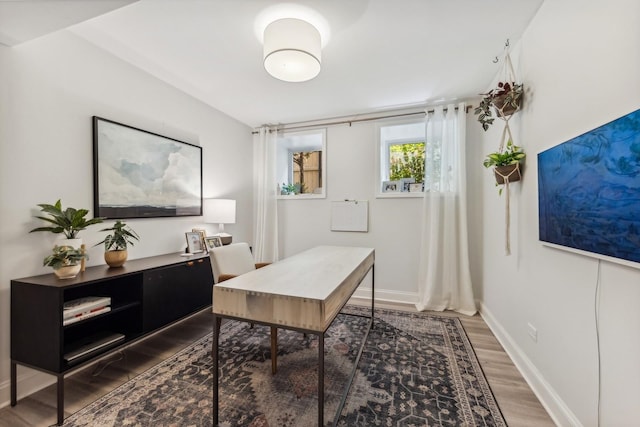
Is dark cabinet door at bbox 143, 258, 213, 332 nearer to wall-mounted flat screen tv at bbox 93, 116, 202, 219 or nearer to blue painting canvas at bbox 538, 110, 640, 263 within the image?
wall-mounted flat screen tv at bbox 93, 116, 202, 219

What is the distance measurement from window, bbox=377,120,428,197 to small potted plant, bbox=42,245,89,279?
314 centimetres

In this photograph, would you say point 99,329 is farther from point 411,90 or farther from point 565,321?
point 411,90

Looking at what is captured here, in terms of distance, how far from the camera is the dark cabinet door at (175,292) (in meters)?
2.05

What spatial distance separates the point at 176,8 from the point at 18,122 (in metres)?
1.28

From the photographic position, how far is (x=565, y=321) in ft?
4.79

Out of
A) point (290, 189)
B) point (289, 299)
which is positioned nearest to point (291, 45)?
point (289, 299)

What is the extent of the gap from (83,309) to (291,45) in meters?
2.20

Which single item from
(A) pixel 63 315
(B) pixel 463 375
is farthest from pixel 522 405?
(A) pixel 63 315

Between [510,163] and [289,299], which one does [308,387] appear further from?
[510,163]

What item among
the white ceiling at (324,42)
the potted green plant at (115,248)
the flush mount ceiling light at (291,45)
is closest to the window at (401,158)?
the white ceiling at (324,42)

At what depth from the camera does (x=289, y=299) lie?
Result: 1.27 metres

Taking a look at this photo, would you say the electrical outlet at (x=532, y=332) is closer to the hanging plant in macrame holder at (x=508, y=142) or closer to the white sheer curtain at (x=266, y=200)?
the hanging plant in macrame holder at (x=508, y=142)

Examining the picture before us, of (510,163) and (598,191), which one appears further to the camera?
(510,163)

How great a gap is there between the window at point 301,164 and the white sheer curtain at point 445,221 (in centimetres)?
154
